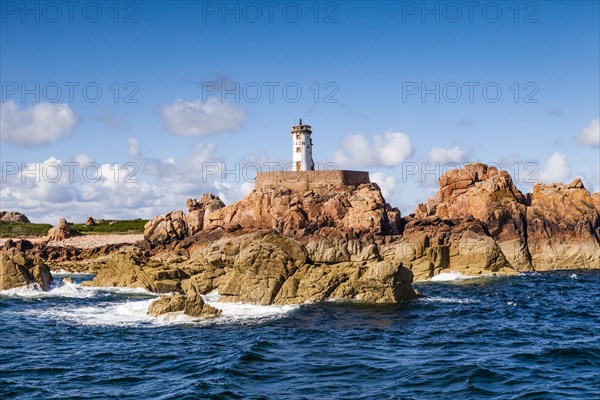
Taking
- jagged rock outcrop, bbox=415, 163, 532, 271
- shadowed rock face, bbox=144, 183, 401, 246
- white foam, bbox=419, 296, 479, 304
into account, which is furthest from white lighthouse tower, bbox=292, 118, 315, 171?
white foam, bbox=419, 296, 479, 304

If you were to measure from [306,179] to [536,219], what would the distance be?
1313 inches

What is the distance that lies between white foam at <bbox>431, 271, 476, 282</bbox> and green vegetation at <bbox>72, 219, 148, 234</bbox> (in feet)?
285

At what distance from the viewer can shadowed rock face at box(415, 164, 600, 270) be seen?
3041 inches

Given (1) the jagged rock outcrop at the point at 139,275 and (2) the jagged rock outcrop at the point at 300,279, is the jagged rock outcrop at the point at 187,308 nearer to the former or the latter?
(2) the jagged rock outcrop at the point at 300,279

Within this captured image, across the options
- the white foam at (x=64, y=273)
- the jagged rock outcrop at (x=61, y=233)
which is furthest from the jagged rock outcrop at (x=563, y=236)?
the jagged rock outcrop at (x=61, y=233)

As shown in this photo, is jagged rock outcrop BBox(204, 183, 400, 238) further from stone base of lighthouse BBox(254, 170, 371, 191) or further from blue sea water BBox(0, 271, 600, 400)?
blue sea water BBox(0, 271, 600, 400)

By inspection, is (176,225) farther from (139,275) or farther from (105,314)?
(105,314)

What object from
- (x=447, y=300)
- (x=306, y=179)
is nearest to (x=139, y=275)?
(x=447, y=300)

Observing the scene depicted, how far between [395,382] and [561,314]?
70.8ft

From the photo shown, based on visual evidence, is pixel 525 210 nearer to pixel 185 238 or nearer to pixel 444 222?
pixel 444 222

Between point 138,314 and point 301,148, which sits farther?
point 301,148

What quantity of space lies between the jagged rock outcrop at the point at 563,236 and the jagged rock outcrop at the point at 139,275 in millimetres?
43949

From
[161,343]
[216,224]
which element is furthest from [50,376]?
[216,224]

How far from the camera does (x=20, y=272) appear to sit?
55406 mm
